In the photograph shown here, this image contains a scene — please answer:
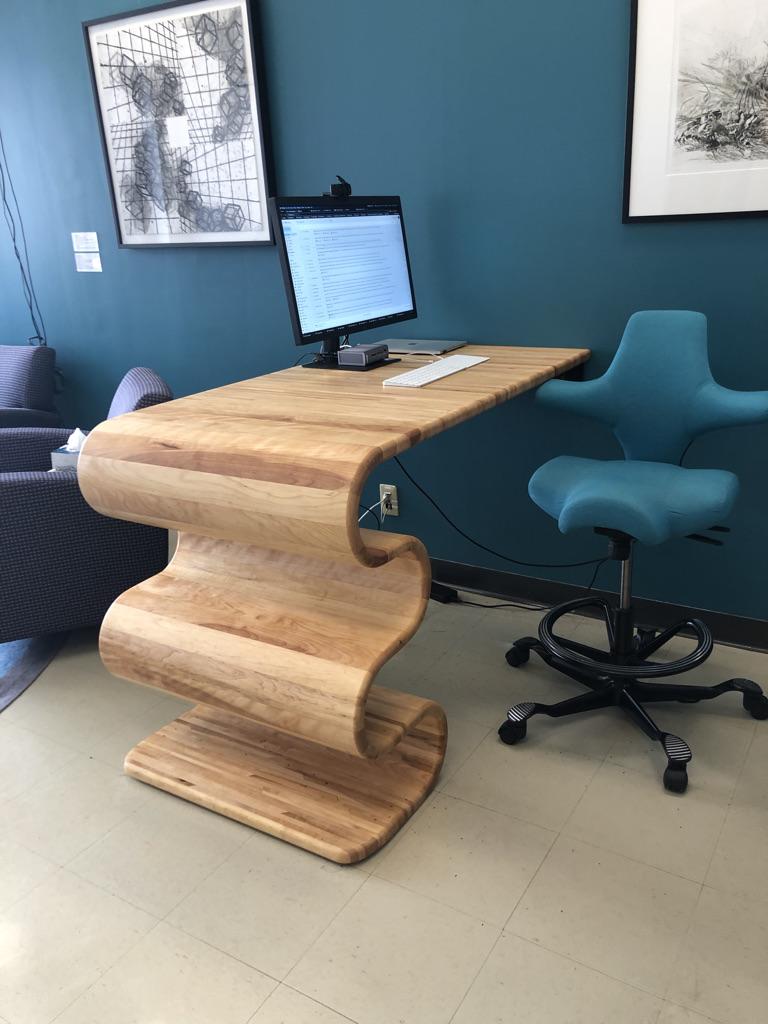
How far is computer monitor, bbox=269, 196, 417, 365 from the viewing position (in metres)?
2.04

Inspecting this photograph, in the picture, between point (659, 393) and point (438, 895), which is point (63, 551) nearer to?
point (438, 895)

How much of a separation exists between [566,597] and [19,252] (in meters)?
2.91

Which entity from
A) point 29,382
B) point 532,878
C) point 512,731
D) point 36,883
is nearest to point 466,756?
point 512,731

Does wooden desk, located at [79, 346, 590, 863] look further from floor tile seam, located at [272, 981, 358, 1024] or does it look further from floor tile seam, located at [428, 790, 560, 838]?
floor tile seam, located at [272, 981, 358, 1024]

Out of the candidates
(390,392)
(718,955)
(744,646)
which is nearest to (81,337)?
(390,392)

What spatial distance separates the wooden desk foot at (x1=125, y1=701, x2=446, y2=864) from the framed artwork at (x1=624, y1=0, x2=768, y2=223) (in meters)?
1.52

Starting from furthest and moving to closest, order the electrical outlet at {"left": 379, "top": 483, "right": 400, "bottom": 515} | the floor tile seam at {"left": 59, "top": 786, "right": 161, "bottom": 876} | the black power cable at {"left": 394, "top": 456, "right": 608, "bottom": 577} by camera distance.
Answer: the electrical outlet at {"left": 379, "top": 483, "right": 400, "bottom": 515}, the black power cable at {"left": 394, "top": 456, "right": 608, "bottom": 577}, the floor tile seam at {"left": 59, "top": 786, "right": 161, "bottom": 876}

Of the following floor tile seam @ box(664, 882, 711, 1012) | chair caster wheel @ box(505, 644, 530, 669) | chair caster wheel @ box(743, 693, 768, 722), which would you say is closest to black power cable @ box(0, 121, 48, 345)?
chair caster wheel @ box(505, 644, 530, 669)

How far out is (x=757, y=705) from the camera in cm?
204

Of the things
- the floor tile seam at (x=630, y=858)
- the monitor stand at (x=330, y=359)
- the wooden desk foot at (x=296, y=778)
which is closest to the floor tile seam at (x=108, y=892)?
the wooden desk foot at (x=296, y=778)

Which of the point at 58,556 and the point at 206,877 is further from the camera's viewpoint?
the point at 58,556

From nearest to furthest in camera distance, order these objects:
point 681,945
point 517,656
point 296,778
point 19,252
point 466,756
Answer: point 681,945 → point 296,778 → point 466,756 → point 517,656 → point 19,252

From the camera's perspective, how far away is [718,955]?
1.42m

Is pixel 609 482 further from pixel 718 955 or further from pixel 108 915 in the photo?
pixel 108 915
